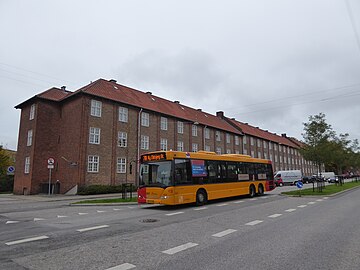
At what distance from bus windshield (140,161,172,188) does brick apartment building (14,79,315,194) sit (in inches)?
448

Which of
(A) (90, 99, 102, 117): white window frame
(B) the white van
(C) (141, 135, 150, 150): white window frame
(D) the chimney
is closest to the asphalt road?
(A) (90, 99, 102, 117): white window frame

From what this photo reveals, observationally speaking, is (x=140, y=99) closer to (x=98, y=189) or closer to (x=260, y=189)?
(x=98, y=189)

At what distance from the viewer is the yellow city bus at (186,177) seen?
1418cm

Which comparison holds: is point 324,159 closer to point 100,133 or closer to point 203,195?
point 203,195

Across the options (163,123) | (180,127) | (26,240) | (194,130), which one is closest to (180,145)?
(180,127)

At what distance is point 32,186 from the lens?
93.7 feet

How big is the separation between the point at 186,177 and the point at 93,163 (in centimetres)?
1609

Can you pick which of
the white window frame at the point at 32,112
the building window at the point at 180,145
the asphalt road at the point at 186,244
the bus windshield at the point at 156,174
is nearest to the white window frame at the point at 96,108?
the white window frame at the point at 32,112

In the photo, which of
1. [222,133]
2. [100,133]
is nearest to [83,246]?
[100,133]

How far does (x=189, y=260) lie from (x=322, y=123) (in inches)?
1012

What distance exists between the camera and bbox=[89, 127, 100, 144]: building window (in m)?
28.6

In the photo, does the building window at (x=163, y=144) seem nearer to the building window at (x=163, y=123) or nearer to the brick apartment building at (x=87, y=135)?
the brick apartment building at (x=87, y=135)

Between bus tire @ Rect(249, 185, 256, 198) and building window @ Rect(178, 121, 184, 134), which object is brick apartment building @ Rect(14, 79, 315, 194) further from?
bus tire @ Rect(249, 185, 256, 198)

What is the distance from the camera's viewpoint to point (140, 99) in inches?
1436
